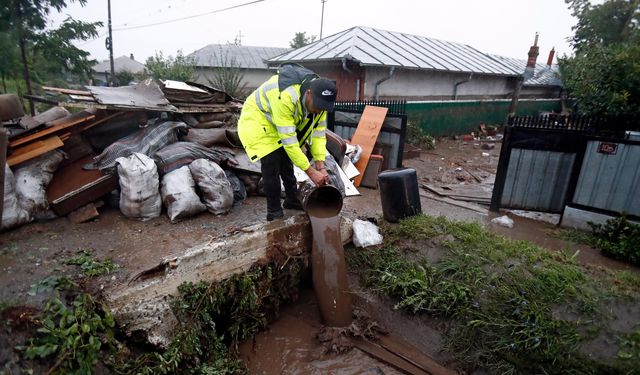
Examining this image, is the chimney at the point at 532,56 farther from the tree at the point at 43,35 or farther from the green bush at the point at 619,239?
the tree at the point at 43,35

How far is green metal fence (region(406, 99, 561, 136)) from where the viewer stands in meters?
10.6

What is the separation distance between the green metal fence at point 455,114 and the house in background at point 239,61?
12.1m

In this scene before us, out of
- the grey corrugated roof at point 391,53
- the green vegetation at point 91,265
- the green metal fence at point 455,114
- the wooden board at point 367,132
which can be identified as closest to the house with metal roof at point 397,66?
the grey corrugated roof at point 391,53

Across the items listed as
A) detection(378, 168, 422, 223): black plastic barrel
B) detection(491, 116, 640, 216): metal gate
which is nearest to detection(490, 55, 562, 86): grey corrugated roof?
detection(491, 116, 640, 216): metal gate

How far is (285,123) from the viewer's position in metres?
2.89

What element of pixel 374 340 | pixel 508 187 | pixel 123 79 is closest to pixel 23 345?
pixel 374 340

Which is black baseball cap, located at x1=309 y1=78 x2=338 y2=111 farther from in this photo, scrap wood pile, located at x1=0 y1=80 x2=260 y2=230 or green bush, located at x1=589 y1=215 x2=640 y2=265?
green bush, located at x1=589 y1=215 x2=640 y2=265

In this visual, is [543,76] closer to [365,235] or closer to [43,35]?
[365,235]

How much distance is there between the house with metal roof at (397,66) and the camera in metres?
10.0

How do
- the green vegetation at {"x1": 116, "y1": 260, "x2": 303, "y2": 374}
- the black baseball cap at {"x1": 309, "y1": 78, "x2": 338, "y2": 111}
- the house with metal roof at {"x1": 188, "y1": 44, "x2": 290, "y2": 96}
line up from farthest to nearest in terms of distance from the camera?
the house with metal roof at {"x1": 188, "y1": 44, "x2": 290, "y2": 96} → the black baseball cap at {"x1": 309, "y1": 78, "x2": 338, "y2": 111} → the green vegetation at {"x1": 116, "y1": 260, "x2": 303, "y2": 374}

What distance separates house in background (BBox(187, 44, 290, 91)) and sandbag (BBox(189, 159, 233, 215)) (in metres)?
17.0

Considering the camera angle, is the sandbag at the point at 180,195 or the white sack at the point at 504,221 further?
the white sack at the point at 504,221

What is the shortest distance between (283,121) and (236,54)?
2472 centimetres

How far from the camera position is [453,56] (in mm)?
14398
